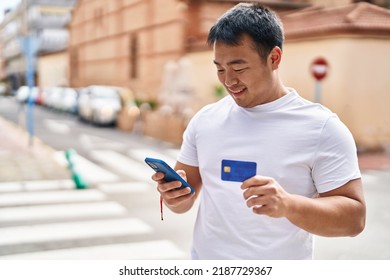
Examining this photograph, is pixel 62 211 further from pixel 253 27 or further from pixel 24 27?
pixel 253 27

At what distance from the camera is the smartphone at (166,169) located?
1328 mm

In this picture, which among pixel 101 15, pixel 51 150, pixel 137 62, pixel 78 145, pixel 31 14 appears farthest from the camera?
pixel 137 62

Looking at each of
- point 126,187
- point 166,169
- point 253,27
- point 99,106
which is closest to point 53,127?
point 126,187

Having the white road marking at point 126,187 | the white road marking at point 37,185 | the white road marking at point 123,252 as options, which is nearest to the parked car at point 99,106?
the white road marking at point 126,187

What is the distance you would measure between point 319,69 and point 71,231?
3.87 metres

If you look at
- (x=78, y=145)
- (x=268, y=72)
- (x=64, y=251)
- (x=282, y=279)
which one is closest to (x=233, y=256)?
(x=268, y=72)

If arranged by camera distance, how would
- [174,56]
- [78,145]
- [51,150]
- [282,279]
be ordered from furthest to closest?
[174,56]
[78,145]
[51,150]
[282,279]

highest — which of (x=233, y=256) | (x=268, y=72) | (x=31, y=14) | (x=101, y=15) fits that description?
(x=101, y=15)

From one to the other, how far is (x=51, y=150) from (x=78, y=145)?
1239 mm

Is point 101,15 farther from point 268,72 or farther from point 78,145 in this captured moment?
point 268,72

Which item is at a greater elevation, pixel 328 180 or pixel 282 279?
pixel 328 180

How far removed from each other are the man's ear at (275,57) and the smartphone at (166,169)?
378 millimetres

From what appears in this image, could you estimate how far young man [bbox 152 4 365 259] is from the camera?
127cm

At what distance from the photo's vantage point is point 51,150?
5.98 meters
